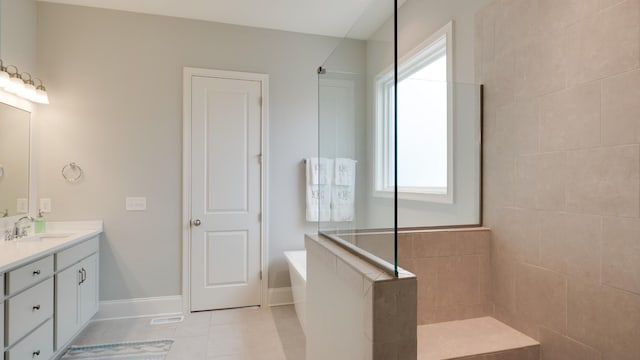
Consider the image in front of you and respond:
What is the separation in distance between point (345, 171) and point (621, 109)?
1103mm

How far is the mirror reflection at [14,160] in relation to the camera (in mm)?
2395

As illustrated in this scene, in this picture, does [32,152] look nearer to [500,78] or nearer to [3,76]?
[3,76]

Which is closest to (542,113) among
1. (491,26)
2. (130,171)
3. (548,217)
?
(548,217)

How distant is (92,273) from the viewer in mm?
2746

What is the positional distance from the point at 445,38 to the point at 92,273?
3.38 metres

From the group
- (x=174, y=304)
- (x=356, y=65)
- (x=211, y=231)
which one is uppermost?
(x=356, y=65)

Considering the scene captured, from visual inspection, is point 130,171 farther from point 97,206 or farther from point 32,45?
point 32,45

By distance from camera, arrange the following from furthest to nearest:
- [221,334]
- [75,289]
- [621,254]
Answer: [221,334] → [75,289] → [621,254]

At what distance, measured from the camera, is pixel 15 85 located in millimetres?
2428

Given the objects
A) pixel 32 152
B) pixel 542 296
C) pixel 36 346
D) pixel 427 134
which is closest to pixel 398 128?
pixel 427 134

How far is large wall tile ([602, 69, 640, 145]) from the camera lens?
3.75 feet

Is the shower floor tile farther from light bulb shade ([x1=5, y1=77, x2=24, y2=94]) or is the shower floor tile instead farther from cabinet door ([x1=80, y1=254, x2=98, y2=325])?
light bulb shade ([x1=5, y1=77, x2=24, y2=94])

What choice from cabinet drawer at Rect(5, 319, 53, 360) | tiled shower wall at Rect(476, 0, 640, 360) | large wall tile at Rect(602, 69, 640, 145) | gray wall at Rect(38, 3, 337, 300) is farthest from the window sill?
cabinet drawer at Rect(5, 319, 53, 360)

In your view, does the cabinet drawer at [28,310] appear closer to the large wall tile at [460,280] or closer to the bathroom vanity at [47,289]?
the bathroom vanity at [47,289]
